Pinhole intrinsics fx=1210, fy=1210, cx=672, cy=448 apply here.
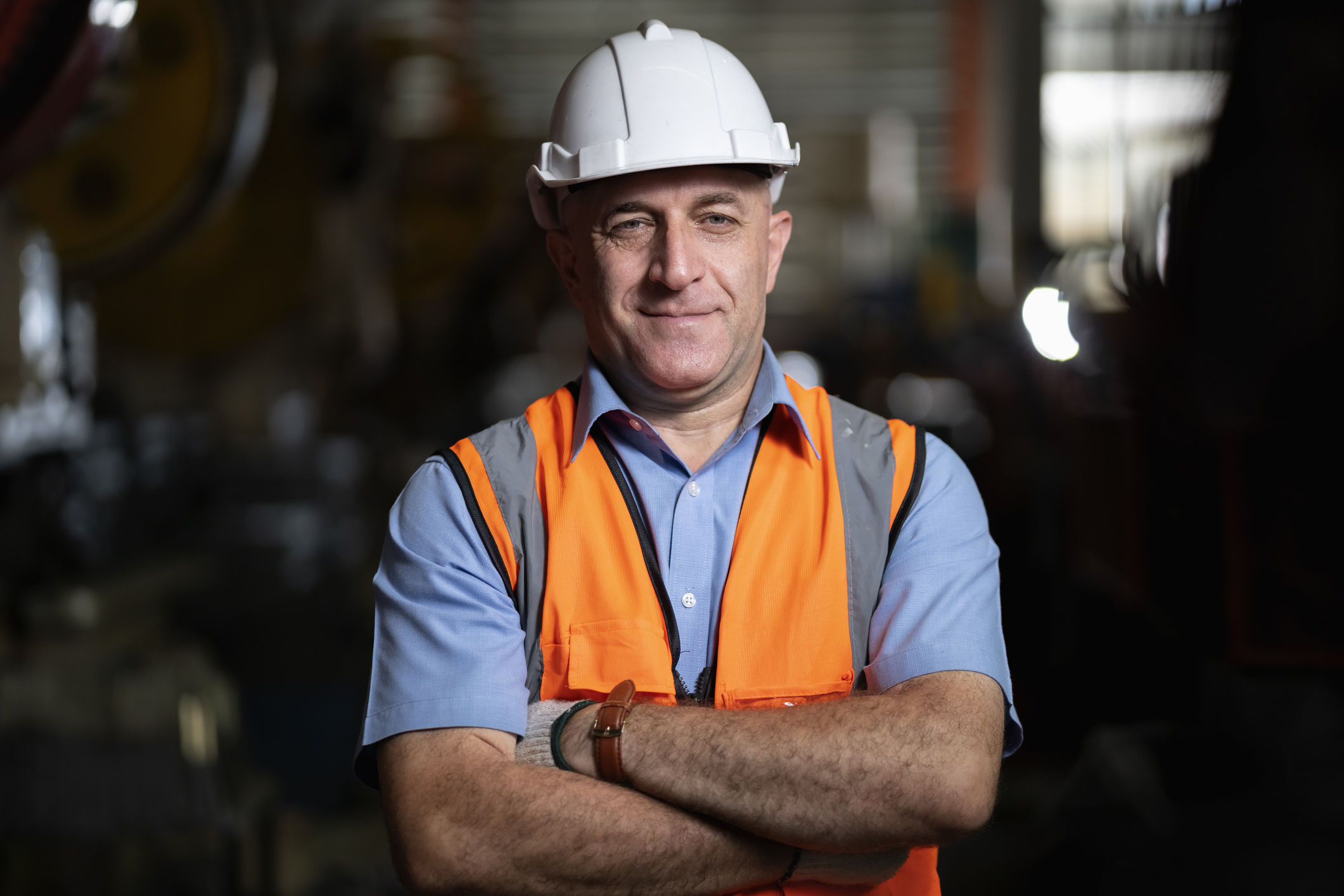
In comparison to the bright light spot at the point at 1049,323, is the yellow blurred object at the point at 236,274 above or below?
above

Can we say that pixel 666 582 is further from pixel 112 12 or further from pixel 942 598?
pixel 112 12

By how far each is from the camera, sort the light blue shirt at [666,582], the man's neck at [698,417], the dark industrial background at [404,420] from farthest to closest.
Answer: the dark industrial background at [404,420] → the man's neck at [698,417] → the light blue shirt at [666,582]

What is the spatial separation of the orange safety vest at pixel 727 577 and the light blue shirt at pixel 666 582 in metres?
0.03

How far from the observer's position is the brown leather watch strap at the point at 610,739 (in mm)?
1530

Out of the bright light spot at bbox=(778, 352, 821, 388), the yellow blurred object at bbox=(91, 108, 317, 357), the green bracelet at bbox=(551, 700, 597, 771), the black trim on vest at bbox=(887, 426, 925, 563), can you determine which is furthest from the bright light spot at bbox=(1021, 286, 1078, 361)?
the yellow blurred object at bbox=(91, 108, 317, 357)

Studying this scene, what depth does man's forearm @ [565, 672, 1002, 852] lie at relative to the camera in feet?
4.89

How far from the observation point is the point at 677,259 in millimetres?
1690

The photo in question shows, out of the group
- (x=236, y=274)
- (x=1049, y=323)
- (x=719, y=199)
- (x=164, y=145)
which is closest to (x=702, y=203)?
(x=719, y=199)

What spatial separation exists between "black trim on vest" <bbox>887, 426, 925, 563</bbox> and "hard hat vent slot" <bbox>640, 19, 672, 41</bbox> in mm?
715

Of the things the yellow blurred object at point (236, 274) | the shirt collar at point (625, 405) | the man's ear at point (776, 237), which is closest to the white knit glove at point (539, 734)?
the shirt collar at point (625, 405)

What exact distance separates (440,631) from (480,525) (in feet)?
0.51

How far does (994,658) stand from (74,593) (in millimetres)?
3058

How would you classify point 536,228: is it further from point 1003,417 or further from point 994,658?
point 994,658

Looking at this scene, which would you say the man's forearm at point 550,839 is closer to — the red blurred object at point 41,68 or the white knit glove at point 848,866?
the white knit glove at point 848,866
